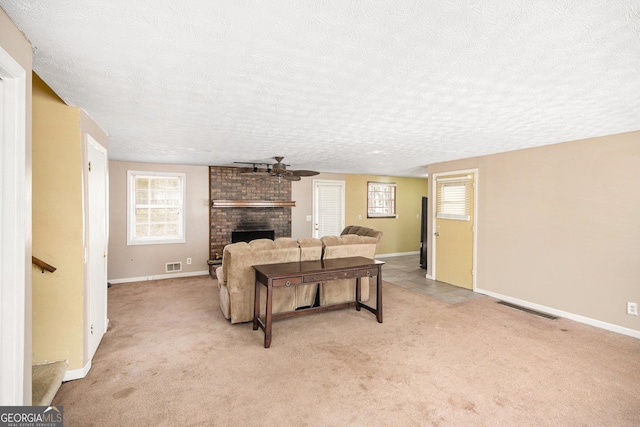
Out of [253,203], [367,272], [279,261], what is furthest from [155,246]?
[367,272]

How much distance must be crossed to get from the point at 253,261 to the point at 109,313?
210 centimetres

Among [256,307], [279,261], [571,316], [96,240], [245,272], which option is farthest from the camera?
[571,316]

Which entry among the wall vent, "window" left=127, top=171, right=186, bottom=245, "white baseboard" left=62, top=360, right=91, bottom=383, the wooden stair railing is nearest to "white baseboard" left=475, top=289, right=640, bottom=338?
"white baseboard" left=62, top=360, right=91, bottom=383

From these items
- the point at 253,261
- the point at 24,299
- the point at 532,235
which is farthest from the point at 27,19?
the point at 532,235

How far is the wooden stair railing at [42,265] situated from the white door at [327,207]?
5.54 meters

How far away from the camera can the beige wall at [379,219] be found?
7.43 metres

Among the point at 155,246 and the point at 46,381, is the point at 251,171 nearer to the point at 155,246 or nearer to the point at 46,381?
the point at 155,246

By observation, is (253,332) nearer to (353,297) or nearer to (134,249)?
Result: (353,297)

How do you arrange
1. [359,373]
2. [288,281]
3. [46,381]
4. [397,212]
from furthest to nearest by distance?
[397,212] → [288,281] → [359,373] → [46,381]

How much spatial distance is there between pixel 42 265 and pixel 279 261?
2166 mm

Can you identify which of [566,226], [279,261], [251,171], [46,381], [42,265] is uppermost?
[251,171]

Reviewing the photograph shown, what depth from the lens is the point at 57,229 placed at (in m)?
2.45

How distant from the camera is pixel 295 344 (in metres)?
3.15

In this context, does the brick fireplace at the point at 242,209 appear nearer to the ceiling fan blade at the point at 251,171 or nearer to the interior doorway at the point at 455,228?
the ceiling fan blade at the point at 251,171
